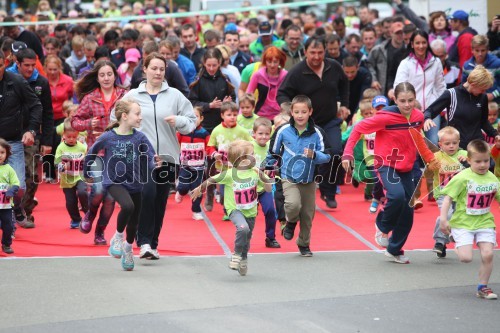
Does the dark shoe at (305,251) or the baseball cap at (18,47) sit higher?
the baseball cap at (18,47)

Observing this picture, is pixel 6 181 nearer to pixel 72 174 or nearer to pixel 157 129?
pixel 72 174

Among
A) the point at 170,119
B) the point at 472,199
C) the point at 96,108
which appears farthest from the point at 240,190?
the point at 96,108

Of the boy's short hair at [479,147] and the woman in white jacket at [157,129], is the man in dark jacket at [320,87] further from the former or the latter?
the boy's short hair at [479,147]

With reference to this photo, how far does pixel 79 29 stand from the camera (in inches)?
845

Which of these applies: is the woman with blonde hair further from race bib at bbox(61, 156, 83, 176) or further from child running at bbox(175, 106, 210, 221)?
race bib at bbox(61, 156, 83, 176)

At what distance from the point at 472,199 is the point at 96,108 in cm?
470

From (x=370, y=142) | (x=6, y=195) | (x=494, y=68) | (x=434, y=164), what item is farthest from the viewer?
(x=494, y=68)

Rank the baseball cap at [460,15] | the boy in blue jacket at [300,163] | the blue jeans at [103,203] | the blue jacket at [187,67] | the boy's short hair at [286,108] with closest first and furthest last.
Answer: the boy in blue jacket at [300,163]
the blue jeans at [103,203]
the boy's short hair at [286,108]
the blue jacket at [187,67]
the baseball cap at [460,15]

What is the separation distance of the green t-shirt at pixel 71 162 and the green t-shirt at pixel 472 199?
18.0 feet

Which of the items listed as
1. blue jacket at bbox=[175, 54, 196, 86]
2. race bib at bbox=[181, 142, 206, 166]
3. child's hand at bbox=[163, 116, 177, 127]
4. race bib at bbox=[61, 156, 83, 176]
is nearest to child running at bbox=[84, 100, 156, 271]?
child's hand at bbox=[163, 116, 177, 127]

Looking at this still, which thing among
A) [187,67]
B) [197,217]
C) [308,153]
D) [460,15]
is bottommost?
[197,217]

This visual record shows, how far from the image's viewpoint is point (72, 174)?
1355 cm

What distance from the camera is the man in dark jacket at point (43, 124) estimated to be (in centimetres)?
1350

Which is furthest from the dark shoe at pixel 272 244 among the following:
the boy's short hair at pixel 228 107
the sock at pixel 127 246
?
the boy's short hair at pixel 228 107
